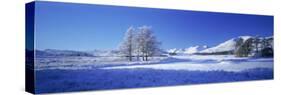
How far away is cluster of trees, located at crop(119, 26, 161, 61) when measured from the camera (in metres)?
6.53

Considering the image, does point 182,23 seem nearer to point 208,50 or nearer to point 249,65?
point 208,50

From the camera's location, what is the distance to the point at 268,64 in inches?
318

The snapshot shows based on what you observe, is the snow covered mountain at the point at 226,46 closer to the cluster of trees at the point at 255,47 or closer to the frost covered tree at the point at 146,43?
the cluster of trees at the point at 255,47

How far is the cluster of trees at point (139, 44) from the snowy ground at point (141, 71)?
0.11 metres

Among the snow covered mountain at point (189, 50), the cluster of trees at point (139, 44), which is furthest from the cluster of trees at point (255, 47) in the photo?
the cluster of trees at point (139, 44)

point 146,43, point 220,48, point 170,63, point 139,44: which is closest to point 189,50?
point 170,63

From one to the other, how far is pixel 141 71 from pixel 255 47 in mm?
2459

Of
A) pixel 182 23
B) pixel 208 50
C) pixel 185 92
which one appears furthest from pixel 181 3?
pixel 185 92

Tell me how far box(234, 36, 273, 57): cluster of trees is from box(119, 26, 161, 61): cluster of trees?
68.8 inches

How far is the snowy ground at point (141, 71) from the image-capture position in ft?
19.7

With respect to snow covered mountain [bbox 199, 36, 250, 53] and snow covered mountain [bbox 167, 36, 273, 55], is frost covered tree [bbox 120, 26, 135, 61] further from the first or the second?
snow covered mountain [bbox 199, 36, 250, 53]

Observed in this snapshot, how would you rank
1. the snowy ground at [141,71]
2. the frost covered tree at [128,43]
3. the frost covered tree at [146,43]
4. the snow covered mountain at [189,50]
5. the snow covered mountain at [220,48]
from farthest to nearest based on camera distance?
the snow covered mountain at [220,48] → the snow covered mountain at [189,50] → the frost covered tree at [146,43] → the frost covered tree at [128,43] → the snowy ground at [141,71]

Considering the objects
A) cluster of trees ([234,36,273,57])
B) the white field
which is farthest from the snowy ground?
cluster of trees ([234,36,273,57])

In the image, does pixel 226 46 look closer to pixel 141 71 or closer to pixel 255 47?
pixel 255 47
